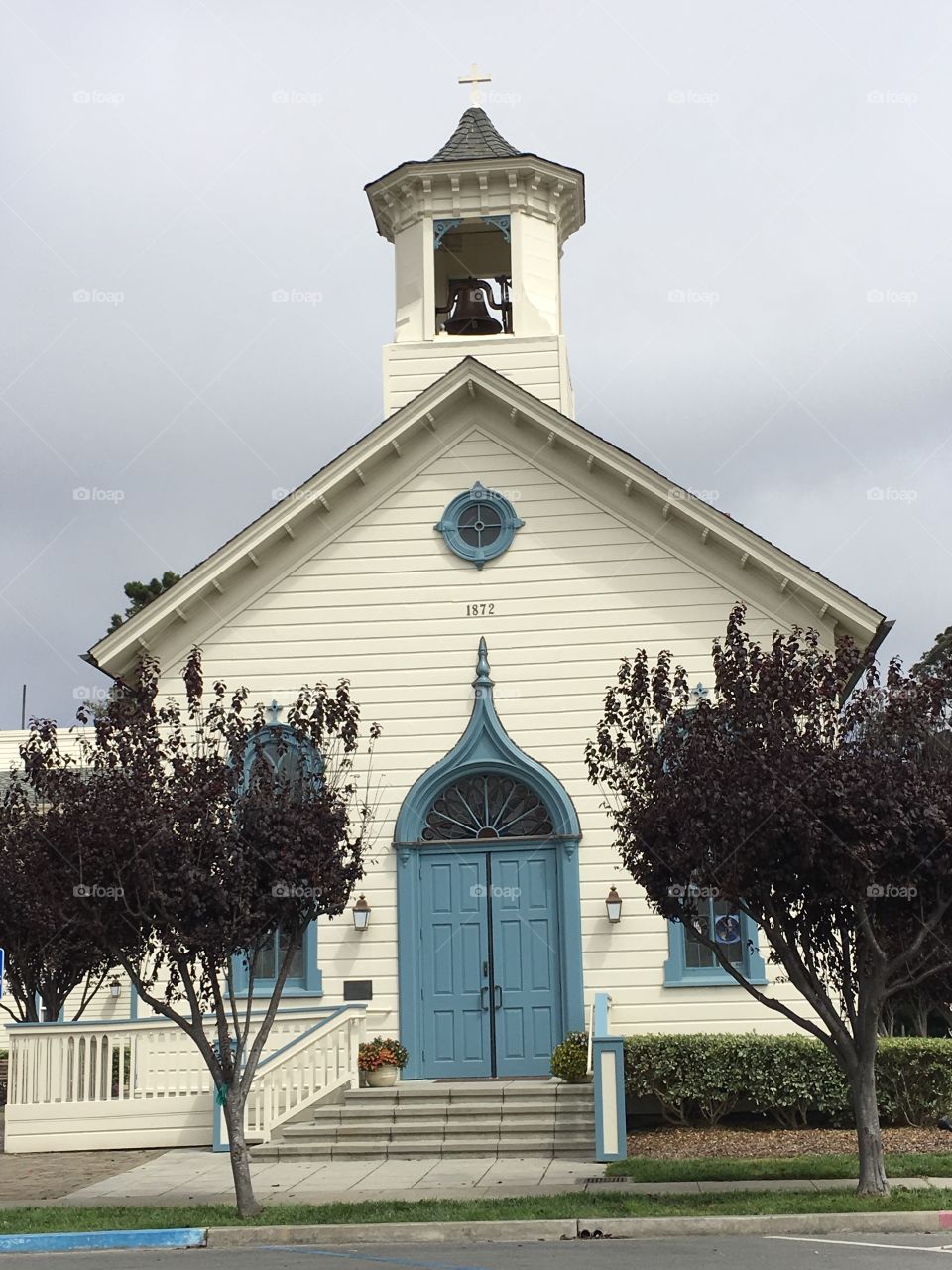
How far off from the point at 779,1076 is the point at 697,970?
1.74 metres

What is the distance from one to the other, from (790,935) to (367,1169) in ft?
16.9

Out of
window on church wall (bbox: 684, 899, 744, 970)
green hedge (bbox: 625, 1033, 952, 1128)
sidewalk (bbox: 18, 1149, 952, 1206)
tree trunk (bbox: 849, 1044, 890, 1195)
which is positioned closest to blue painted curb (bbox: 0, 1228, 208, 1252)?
sidewalk (bbox: 18, 1149, 952, 1206)

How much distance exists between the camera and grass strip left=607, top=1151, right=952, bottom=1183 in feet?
44.7

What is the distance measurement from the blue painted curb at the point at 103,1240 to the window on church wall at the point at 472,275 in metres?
13.4

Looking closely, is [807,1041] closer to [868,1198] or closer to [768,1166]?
[768,1166]

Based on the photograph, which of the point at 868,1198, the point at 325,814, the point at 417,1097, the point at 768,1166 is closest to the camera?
the point at 868,1198

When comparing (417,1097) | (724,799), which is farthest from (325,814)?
(417,1097)

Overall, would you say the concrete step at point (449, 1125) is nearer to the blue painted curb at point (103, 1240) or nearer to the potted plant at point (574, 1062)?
the potted plant at point (574, 1062)

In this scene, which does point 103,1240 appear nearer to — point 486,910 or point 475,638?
point 486,910

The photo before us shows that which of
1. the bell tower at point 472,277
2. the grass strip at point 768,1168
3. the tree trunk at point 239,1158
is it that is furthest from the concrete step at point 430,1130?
the bell tower at point 472,277

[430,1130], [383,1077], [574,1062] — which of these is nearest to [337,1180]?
[430,1130]

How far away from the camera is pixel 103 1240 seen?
11.5 metres

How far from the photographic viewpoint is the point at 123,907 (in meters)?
12.5

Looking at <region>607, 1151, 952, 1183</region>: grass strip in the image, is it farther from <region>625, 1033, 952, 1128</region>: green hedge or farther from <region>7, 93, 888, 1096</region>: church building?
<region>7, 93, 888, 1096</region>: church building
